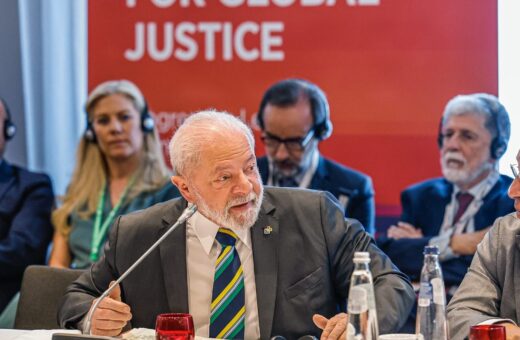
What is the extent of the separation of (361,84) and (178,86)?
1048 mm

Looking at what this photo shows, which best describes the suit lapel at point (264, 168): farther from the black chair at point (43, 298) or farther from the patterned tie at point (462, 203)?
the black chair at point (43, 298)

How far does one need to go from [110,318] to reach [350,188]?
2319mm

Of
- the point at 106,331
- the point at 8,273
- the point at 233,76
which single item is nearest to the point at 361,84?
the point at 233,76

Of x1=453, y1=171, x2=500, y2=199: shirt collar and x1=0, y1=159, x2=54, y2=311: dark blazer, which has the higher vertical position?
x1=453, y1=171, x2=500, y2=199: shirt collar

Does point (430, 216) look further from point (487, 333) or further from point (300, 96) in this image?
point (487, 333)

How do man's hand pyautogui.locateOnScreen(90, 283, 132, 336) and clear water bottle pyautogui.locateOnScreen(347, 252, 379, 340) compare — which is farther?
man's hand pyautogui.locateOnScreen(90, 283, 132, 336)

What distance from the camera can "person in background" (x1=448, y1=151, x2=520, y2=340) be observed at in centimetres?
308

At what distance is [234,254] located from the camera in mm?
3328

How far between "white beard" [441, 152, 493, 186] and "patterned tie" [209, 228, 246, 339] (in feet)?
6.24

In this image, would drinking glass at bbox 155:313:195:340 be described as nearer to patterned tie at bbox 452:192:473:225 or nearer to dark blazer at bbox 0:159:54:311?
patterned tie at bbox 452:192:473:225

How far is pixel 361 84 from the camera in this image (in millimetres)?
5113

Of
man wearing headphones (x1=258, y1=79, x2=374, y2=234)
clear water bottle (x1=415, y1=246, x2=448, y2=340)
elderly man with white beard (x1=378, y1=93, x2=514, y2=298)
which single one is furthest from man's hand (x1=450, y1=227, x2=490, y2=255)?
clear water bottle (x1=415, y1=246, x2=448, y2=340)

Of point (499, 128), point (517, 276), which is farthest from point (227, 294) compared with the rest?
point (499, 128)

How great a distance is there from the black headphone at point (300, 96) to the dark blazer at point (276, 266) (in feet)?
5.33
